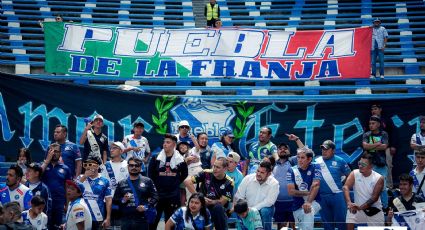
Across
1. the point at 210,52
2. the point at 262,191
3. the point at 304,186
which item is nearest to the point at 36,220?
the point at 262,191

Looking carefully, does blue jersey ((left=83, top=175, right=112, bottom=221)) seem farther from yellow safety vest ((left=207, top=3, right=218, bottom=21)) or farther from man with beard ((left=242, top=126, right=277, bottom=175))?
yellow safety vest ((left=207, top=3, right=218, bottom=21))

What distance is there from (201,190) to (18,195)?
2373 millimetres

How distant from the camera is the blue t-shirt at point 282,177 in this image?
11.7 meters

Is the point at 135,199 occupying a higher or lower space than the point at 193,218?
higher

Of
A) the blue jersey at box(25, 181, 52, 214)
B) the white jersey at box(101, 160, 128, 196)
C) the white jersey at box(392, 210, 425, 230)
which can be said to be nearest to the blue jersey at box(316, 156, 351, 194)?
the white jersey at box(392, 210, 425, 230)

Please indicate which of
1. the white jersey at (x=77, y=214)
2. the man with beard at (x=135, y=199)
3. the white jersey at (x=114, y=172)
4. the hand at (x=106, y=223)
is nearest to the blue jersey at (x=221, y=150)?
the white jersey at (x=114, y=172)

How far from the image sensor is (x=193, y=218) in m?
10.2

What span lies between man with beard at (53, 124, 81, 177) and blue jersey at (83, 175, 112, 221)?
1.37 m

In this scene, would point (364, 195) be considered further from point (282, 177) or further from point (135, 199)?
point (135, 199)

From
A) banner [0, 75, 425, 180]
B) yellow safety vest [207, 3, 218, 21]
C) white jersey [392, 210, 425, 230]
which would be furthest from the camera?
yellow safety vest [207, 3, 218, 21]

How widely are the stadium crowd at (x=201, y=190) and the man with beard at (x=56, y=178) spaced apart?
0.01 m

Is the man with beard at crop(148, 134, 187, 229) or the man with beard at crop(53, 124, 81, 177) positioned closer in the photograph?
the man with beard at crop(148, 134, 187, 229)

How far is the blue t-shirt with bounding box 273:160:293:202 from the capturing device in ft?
38.4

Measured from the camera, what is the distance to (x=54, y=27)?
16.9m
